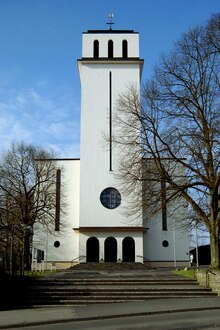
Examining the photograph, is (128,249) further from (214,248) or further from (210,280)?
(210,280)

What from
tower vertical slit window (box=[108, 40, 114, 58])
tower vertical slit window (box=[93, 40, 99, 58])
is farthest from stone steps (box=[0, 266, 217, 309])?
tower vertical slit window (box=[93, 40, 99, 58])

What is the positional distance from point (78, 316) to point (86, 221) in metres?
26.2

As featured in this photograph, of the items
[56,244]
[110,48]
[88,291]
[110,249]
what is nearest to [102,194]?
[110,249]

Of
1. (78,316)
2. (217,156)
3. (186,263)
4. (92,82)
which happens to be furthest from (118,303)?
(92,82)

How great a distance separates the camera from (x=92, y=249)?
130 feet

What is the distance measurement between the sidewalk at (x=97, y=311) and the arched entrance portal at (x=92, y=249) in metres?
22.7

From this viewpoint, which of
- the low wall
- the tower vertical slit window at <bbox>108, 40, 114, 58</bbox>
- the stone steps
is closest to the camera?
the stone steps

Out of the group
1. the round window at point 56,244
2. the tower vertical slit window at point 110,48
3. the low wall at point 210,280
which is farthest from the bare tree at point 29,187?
the low wall at point 210,280

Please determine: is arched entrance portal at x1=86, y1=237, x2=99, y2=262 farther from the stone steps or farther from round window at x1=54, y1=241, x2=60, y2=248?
the stone steps

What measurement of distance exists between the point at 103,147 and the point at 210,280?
23537 mm

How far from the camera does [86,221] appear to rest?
39.6 metres

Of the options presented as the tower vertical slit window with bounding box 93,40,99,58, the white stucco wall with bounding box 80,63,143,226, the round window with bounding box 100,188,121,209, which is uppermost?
the tower vertical slit window with bounding box 93,40,99,58

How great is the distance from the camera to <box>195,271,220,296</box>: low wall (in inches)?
741

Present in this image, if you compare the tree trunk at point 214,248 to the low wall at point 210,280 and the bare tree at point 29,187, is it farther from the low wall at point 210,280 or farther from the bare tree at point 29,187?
the bare tree at point 29,187
